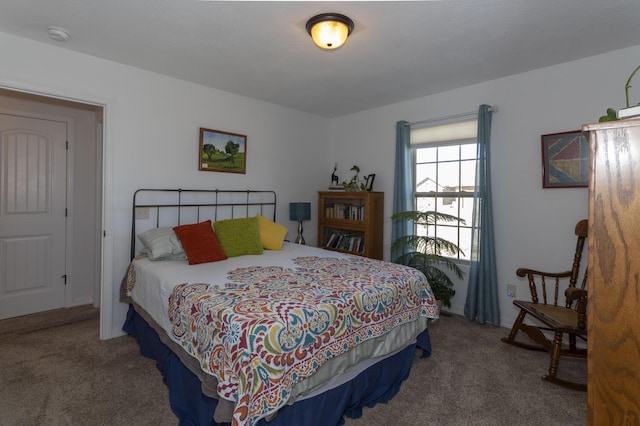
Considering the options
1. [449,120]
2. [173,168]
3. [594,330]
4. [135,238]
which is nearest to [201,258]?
[135,238]

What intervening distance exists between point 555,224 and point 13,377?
14.5 ft

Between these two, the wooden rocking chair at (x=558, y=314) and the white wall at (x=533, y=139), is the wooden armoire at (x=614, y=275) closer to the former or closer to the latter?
the wooden rocking chair at (x=558, y=314)

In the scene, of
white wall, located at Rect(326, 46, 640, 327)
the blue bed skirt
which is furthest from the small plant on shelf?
the blue bed skirt

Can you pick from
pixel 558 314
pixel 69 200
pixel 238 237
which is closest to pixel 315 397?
pixel 238 237

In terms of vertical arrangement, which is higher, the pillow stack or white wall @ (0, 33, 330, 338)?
white wall @ (0, 33, 330, 338)

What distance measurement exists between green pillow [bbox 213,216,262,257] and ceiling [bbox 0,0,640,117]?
4.84 ft

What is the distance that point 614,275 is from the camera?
0.83 m

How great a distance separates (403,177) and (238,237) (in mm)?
2079

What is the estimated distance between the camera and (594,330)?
84cm

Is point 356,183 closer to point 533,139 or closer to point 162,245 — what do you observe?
point 533,139

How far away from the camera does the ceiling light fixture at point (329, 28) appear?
203 cm

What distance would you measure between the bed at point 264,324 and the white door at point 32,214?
4.25 ft

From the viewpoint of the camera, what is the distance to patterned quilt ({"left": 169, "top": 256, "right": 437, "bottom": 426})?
4.43 ft

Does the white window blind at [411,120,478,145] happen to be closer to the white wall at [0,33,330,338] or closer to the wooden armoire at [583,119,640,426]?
the white wall at [0,33,330,338]
